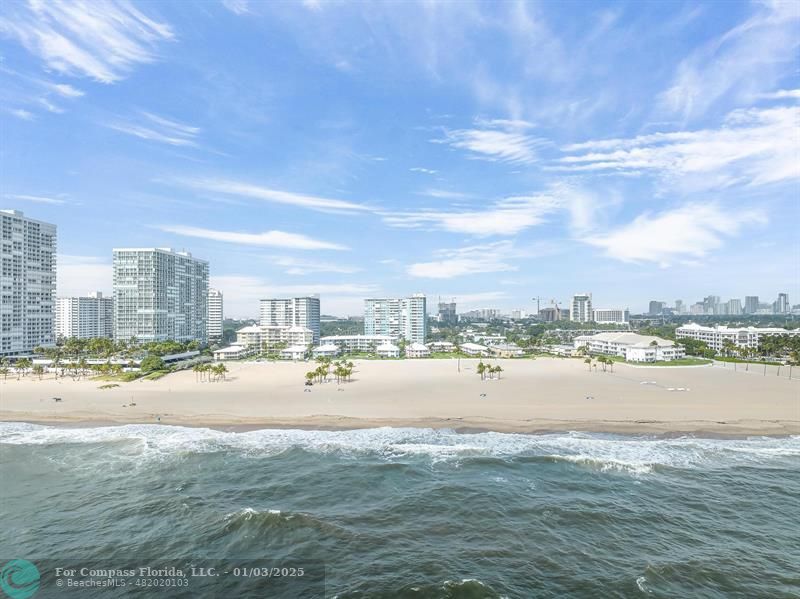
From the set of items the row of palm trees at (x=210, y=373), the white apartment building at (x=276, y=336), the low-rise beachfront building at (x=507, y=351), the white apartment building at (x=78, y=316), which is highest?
the white apartment building at (x=78, y=316)

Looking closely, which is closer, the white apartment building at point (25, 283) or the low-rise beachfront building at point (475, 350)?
the white apartment building at point (25, 283)

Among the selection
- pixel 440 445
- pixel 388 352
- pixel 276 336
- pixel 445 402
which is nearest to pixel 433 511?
pixel 440 445

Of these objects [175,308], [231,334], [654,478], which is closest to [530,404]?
[654,478]

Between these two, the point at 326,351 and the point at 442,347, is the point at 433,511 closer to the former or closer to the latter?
the point at 326,351

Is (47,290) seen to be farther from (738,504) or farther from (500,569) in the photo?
(738,504)

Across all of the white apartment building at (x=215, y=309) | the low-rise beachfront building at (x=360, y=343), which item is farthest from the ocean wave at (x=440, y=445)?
the white apartment building at (x=215, y=309)

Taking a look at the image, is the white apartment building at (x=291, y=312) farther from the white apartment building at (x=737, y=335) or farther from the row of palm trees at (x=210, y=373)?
the white apartment building at (x=737, y=335)

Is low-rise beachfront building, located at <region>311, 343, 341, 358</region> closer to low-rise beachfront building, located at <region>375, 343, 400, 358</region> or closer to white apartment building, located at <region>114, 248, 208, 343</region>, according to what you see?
low-rise beachfront building, located at <region>375, 343, 400, 358</region>
